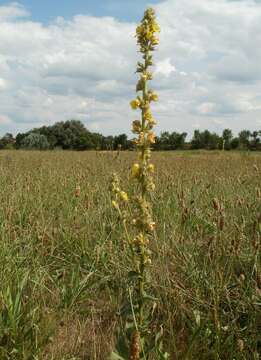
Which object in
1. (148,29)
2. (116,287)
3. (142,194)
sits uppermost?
(148,29)

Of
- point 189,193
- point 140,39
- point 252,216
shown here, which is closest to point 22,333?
point 140,39

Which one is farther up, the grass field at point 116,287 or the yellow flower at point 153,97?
the yellow flower at point 153,97

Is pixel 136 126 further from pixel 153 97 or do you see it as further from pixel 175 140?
pixel 175 140

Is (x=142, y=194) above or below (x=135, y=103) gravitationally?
below

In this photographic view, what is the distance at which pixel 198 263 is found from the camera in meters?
2.85

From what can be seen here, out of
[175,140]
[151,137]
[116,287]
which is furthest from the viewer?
[175,140]

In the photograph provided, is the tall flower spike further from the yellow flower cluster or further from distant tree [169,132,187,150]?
distant tree [169,132,187,150]

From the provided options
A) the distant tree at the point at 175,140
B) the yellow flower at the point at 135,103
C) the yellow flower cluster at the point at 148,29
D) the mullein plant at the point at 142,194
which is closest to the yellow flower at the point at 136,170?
the mullein plant at the point at 142,194

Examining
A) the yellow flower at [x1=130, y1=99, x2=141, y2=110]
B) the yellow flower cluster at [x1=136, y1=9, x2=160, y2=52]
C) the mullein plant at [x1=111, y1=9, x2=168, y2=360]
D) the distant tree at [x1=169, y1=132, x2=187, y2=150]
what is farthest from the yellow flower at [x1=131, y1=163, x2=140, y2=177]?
the distant tree at [x1=169, y1=132, x2=187, y2=150]

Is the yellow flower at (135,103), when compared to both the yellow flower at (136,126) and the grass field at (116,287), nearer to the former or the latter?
the yellow flower at (136,126)

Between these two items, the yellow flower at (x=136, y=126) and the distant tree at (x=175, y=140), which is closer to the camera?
the yellow flower at (x=136, y=126)

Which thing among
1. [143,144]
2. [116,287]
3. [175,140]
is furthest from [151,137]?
[175,140]

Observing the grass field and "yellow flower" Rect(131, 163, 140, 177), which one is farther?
the grass field

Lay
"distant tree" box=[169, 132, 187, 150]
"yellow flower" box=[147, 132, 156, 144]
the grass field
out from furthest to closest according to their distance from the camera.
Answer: "distant tree" box=[169, 132, 187, 150]
the grass field
"yellow flower" box=[147, 132, 156, 144]
